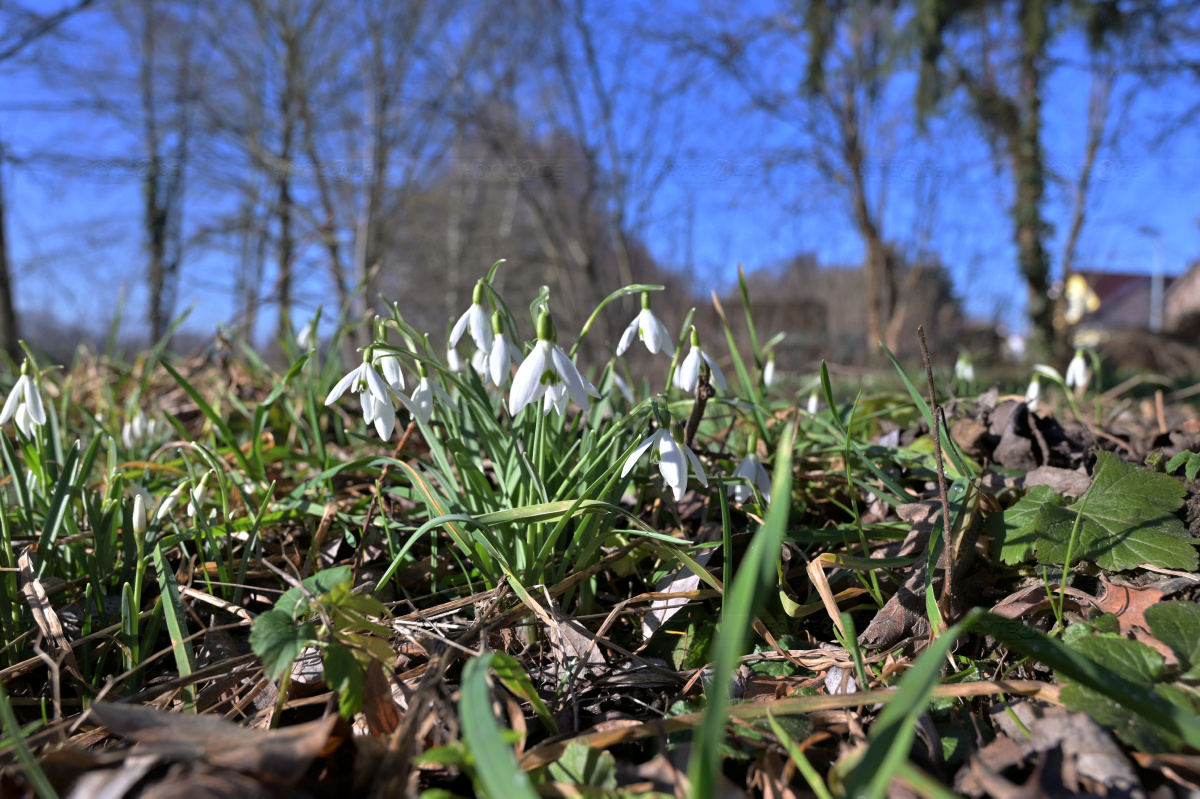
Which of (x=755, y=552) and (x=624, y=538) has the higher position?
(x=755, y=552)

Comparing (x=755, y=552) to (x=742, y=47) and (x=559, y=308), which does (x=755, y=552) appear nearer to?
(x=742, y=47)

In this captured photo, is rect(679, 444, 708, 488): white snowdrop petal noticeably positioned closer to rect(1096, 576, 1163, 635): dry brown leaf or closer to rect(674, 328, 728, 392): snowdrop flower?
rect(674, 328, 728, 392): snowdrop flower

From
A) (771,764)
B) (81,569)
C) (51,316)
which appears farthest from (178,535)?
(51,316)

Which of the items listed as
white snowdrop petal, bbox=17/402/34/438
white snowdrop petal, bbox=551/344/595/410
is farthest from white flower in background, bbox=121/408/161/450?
white snowdrop petal, bbox=551/344/595/410

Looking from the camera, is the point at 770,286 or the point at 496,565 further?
the point at 770,286

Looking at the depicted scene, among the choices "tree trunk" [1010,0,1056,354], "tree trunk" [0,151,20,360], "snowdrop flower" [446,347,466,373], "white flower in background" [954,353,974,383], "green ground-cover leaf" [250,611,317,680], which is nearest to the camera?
"green ground-cover leaf" [250,611,317,680]

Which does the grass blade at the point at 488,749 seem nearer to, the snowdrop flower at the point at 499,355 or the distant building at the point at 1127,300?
the snowdrop flower at the point at 499,355

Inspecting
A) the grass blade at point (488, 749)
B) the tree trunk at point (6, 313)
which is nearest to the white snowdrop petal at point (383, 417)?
the grass blade at point (488, 749)
